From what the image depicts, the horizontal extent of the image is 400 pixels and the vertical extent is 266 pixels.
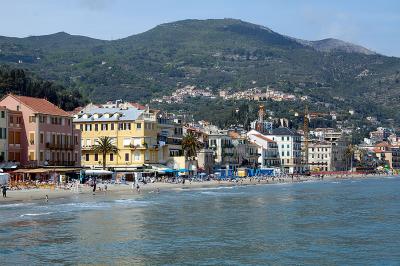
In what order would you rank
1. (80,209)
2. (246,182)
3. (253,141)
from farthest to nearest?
(253,141)
(246,182)
(80,209)

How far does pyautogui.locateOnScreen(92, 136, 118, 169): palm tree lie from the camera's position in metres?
102

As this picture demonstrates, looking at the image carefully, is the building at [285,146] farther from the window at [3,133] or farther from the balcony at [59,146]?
the window at [3,133]

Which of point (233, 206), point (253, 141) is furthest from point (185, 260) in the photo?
point (253, 141)

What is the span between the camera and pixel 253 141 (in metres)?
181

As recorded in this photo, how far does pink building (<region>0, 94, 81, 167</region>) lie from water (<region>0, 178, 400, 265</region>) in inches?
856

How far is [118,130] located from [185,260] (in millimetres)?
75314

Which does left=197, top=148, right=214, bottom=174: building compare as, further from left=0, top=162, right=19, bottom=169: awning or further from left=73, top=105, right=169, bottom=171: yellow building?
left=0, top=162, right=19, bottom=169: awning

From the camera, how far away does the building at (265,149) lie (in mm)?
179750

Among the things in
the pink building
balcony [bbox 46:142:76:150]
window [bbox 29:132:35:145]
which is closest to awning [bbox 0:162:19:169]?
the pink building

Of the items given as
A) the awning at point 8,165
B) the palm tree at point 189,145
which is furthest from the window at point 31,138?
the palm tree at point 189,145

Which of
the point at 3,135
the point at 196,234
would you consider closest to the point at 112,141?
the point at 3,135

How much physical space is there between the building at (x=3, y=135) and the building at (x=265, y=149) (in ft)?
330

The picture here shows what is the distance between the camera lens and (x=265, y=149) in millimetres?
181875

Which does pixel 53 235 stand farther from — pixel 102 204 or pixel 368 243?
pixel 102 204
